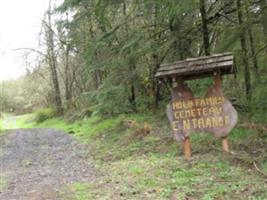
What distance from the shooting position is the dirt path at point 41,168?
909 cm

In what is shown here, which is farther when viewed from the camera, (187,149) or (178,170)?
(187,149)

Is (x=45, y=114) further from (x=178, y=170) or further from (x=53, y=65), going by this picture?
(x=178, y=170)

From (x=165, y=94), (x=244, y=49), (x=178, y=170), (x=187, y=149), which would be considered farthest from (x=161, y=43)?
(x=178, y=170)

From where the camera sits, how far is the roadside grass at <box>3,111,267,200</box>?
7.24m

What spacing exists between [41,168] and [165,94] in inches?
331

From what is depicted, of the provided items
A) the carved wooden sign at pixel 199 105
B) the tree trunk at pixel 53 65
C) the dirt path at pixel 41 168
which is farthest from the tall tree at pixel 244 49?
the tree trunk at pixel 53 65

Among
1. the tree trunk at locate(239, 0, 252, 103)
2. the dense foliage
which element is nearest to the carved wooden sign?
the dense foliage

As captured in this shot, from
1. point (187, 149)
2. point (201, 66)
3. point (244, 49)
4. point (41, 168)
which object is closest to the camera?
point (201, 66)

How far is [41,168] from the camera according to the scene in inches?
473

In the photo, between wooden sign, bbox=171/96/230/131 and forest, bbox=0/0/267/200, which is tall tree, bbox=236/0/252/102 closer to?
forest, bbox=0/0/267/200

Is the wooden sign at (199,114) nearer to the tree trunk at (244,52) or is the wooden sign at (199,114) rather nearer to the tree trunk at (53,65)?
the tree trunk at (244,52)

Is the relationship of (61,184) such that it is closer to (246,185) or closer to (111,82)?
(246,185)

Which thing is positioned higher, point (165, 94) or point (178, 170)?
point (165, 94)

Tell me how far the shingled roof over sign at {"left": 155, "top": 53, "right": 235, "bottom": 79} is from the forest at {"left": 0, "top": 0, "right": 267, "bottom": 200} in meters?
0.53
